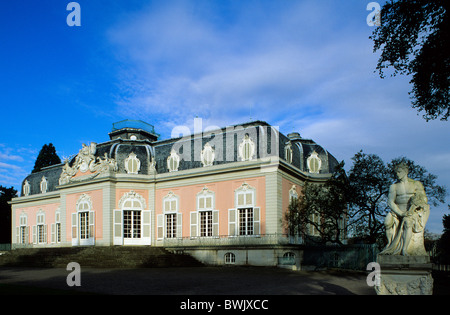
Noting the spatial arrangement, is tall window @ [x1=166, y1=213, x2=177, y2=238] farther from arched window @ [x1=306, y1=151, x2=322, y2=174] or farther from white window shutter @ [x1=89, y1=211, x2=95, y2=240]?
arched window @ [x1=306, y1=151, x2=322, y2=174]

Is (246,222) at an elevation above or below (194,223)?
above

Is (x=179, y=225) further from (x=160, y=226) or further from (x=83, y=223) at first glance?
(x=83, y=223)

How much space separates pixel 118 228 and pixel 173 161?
6.06 m

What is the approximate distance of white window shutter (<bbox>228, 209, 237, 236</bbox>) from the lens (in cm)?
2545

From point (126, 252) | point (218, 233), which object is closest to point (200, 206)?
point (218, 233)

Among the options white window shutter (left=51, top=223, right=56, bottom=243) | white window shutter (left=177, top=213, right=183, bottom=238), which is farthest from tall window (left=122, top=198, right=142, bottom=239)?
white window shutter (left=51, top=223, right=56, bottom=243)

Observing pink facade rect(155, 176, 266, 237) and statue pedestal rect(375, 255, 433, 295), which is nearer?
statue pedestal rect(375, 255, 433, 295)

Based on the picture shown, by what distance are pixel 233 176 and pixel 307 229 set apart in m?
6.01

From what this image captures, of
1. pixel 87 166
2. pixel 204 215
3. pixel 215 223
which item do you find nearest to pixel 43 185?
pixel 87 166

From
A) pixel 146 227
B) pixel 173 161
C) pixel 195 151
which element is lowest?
pixel 146 227

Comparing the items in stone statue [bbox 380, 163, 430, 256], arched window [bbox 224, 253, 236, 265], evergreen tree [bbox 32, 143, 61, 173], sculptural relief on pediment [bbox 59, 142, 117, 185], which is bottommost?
arched window [bbox 224, 253, 236, 265]

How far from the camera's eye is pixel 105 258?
76.7ft

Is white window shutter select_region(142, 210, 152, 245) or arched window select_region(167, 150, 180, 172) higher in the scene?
arched window select_region(167, 150, 180, 172)

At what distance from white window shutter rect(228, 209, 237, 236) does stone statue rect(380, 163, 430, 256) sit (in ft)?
57.8
